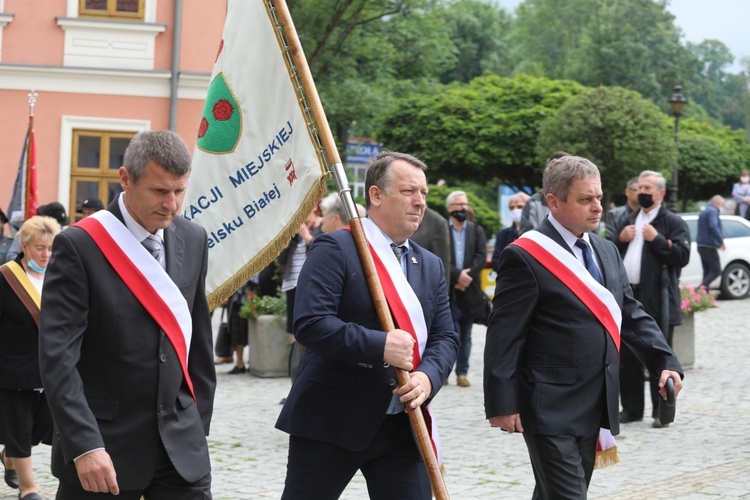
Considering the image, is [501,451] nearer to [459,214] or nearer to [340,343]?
[459,214]

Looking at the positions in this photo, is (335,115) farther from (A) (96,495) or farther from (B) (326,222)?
(A) (96,495)

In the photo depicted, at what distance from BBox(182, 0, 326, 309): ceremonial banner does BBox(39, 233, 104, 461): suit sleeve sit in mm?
1490

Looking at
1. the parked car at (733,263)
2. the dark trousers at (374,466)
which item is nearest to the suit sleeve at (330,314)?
the dark trousers at (374,466)

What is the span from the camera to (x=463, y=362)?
40.4 feet

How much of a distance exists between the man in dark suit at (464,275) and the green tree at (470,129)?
24.3 meters

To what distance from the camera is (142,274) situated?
159 inches

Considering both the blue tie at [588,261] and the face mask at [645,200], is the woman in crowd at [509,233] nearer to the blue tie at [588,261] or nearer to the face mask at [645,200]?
the face mask at [645,200]

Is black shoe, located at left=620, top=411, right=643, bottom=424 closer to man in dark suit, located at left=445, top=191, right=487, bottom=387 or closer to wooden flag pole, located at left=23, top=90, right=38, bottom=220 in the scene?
man in dark suit, located at left=445, top=191, right=487, bottom=387

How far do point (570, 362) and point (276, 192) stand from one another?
149 cm

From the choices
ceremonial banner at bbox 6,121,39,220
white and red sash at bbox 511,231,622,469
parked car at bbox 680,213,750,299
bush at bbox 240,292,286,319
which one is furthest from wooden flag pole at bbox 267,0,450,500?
parked car at bbox 680,213,750,299

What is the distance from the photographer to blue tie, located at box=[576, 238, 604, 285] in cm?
538

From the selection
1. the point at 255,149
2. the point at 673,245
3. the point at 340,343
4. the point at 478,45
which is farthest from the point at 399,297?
the point at 478,45

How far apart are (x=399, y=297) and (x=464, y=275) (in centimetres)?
745

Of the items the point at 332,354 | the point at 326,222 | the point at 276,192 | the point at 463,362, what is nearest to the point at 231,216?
the point at 276,192
